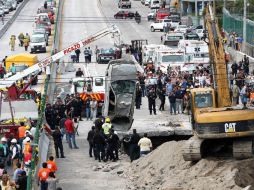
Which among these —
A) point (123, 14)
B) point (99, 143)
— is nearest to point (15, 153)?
point (99, 143)

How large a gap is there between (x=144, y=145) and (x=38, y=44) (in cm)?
3853

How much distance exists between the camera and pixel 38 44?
7262 centimetres

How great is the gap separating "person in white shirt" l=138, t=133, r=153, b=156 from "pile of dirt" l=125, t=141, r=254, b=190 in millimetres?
509

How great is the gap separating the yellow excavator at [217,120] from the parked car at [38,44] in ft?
126

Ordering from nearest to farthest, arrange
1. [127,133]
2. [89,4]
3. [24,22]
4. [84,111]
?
1. [127,133]
2. [84,111]
3. [24,22]
4. [89,4]

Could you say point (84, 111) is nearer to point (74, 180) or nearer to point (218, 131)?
point (74, 180)

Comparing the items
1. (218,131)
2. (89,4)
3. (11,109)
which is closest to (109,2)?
(89,4)

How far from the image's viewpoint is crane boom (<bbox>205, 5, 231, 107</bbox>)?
32.9 meters

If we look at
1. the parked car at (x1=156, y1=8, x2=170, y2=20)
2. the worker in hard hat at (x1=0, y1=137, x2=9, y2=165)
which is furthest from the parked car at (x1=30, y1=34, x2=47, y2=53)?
the worker in hard hat at (x1=0, y1=137, x2=9, y2=165)

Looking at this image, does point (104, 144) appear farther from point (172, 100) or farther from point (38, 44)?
point (38, 44)

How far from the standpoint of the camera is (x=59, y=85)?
5141 centimetres

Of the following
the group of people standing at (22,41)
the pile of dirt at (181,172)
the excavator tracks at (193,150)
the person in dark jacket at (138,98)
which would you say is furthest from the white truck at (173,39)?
the excavator tracks at (193,150)

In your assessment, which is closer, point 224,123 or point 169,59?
point 224,123

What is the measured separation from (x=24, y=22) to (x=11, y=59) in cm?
3642
